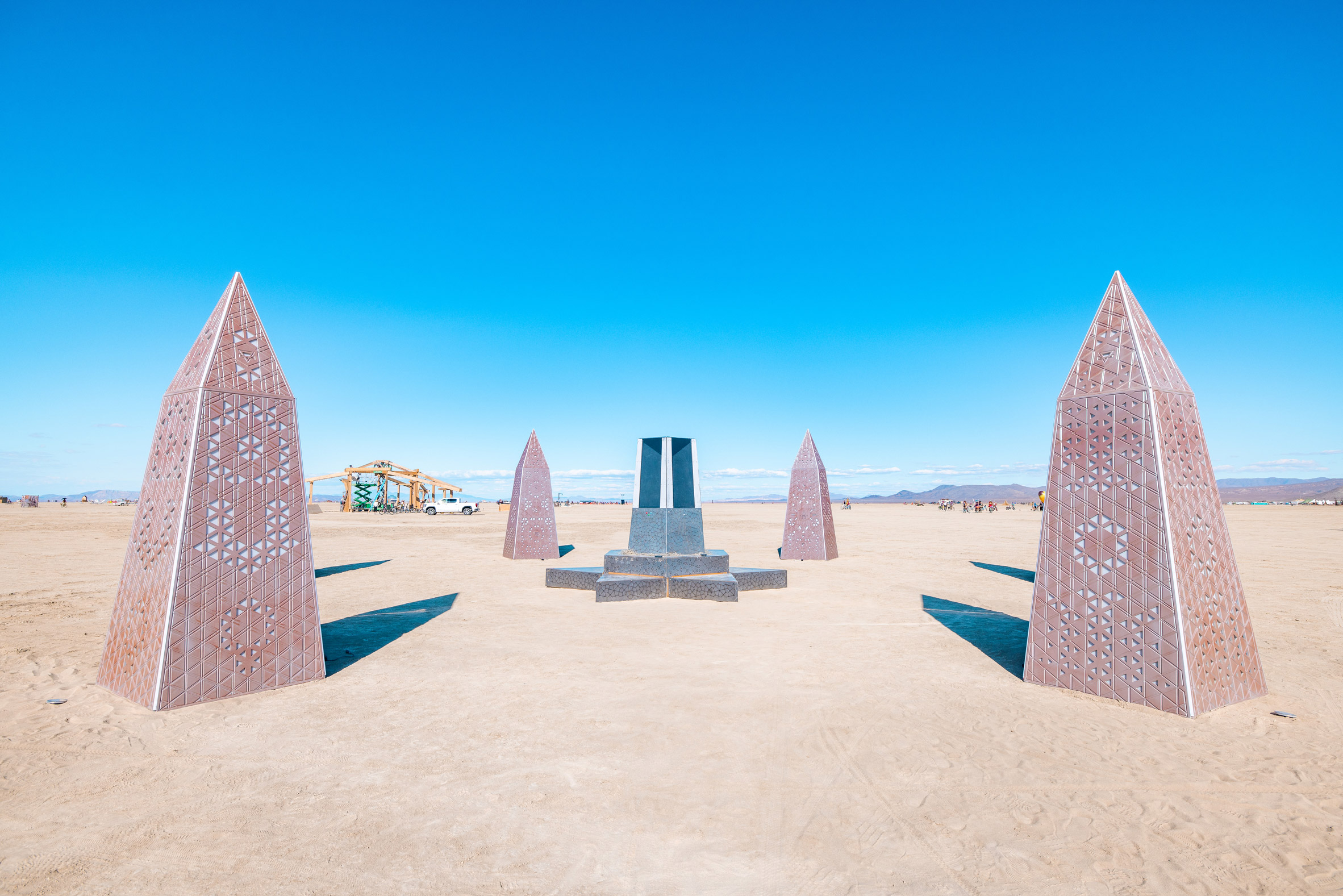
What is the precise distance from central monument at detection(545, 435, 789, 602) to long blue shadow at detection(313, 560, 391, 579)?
5949 mm

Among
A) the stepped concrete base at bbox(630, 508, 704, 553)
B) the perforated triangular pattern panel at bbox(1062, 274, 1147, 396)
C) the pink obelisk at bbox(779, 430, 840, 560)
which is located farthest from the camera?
the pink obelisk at bbox(779, 430, 840, 560)

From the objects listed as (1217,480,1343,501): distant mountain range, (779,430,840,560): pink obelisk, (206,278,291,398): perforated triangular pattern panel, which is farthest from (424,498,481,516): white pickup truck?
(1217,480,1343,501): distant mountain range

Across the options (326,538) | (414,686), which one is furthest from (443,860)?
(326,538)

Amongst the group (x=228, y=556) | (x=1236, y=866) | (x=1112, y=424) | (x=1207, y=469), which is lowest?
(x=1236, y=866)

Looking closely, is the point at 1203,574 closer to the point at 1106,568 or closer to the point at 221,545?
the point at 1106,568

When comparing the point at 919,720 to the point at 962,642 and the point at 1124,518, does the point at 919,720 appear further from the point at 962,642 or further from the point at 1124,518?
the point at 962,642

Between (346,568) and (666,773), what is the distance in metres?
14.0

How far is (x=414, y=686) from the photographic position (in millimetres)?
6293

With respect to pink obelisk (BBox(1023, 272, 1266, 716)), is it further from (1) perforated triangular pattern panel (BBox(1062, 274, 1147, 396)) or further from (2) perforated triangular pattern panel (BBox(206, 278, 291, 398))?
(2) perforated triangular pattern panel (BBox(206, 278, 291, 398))

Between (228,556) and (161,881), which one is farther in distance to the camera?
(228,556)

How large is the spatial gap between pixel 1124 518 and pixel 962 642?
3122mm

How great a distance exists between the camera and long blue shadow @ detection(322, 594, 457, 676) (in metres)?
7.52

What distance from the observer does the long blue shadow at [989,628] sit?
7434mm

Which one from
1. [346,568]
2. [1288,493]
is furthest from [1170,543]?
[1288,493]
